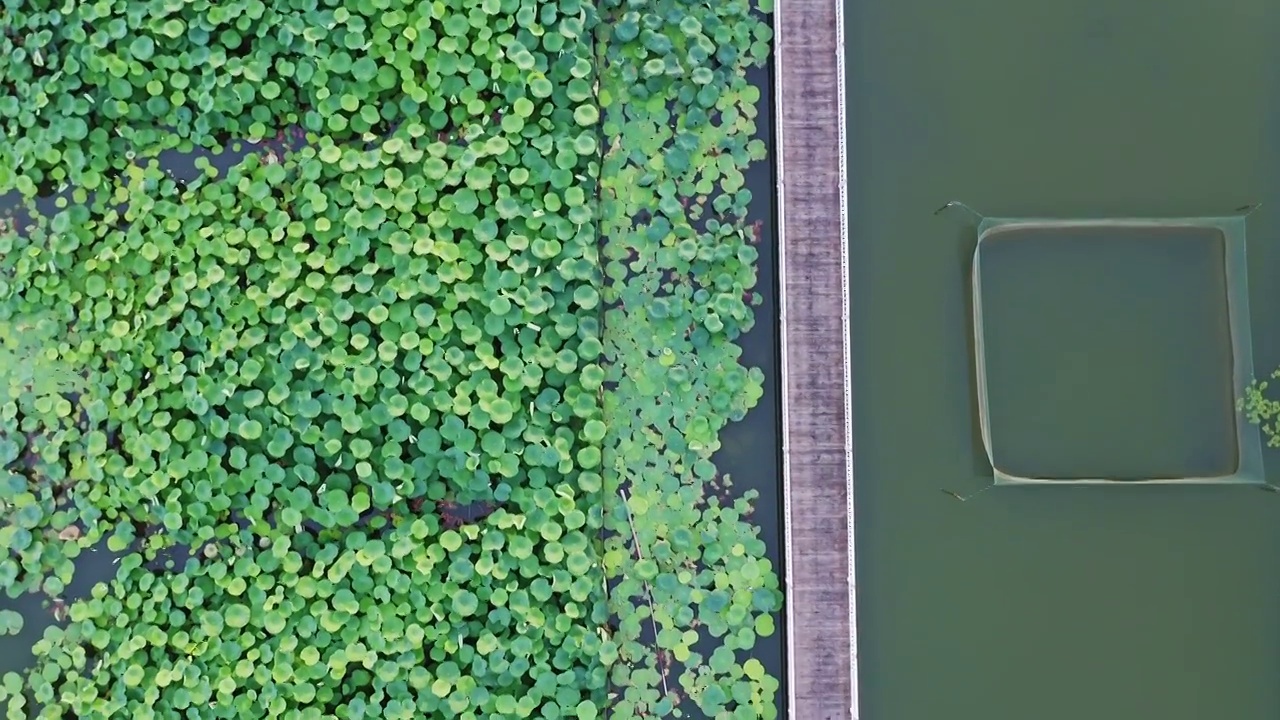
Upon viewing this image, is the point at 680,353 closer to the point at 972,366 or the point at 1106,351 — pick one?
the point at 972,366

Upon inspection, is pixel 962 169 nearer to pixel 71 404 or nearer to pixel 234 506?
pixel 234 506

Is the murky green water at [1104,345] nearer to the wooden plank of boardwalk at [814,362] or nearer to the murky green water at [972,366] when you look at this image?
the murky green water at [972,366]

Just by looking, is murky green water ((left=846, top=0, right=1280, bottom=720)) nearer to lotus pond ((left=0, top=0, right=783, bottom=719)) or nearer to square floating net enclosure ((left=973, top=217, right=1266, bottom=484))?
square floating net enclosure ((left=973, top=217, right=1266, bottom=484))

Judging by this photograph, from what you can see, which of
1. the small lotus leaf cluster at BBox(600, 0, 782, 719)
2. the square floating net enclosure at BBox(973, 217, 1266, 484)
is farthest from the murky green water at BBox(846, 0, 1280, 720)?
the small lotus leaf cluster at BBox(600, 0, 782, 719)

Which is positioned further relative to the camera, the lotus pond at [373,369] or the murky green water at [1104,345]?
the murky green water at [1104,345]

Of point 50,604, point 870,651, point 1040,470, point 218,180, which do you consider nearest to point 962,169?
point 1040,470

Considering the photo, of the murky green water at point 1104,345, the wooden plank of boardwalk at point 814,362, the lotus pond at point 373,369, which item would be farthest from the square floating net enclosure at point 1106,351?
the lotus pond at point 373,369
